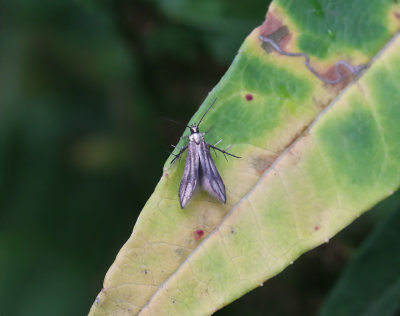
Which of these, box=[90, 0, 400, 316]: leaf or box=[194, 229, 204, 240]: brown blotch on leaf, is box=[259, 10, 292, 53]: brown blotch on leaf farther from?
box=[194, 229, 204, 240]: brown blotch on leaf

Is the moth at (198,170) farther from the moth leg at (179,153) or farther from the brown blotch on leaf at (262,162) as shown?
the brown blotch on leaf at (262,162)

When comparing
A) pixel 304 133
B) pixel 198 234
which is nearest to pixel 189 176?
pixel 198 234

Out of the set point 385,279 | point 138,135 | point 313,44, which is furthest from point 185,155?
point 138,135

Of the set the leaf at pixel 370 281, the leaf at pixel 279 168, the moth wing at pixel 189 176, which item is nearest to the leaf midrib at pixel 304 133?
the leaf at pixel 279 168

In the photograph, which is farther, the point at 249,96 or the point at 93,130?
the point at 93,130

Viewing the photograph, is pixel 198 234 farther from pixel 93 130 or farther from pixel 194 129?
pixel 93 130

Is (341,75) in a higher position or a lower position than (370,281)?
higher

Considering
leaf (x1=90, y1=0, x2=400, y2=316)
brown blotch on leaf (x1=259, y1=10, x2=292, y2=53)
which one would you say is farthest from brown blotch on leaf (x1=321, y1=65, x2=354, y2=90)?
brown blotch on leaf (x1=259, y1=10, x2=292, y2=53)
